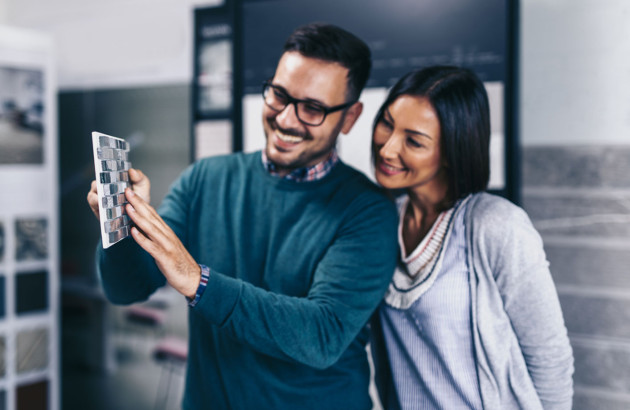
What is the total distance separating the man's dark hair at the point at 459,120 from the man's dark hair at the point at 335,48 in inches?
4.8

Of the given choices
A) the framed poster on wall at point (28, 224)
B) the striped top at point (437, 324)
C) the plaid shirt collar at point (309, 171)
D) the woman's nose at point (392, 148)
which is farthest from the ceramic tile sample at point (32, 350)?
the woman's nose at point (392, 148)

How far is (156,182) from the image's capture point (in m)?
2.42

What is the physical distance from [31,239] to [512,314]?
6.69 ft

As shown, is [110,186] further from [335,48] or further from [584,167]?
[584,167]

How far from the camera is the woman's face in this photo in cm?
117

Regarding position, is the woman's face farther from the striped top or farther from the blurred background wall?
the blurred background wall

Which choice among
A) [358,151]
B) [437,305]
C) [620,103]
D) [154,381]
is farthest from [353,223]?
[154,381]

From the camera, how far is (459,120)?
45.4 inches

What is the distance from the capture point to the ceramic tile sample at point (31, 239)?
2.23 m

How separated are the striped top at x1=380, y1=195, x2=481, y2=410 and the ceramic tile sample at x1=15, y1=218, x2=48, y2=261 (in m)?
1.74

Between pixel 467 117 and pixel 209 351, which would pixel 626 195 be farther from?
pixel 209 351

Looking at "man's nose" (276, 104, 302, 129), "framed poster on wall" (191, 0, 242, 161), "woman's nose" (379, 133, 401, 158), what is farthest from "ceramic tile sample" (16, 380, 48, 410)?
"woman's nose" (379, 133, 401, 158)

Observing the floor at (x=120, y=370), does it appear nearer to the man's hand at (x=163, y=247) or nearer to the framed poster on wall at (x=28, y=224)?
the framed poster on wall at (x=28, y=224)

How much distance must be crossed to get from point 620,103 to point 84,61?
2.37 m
